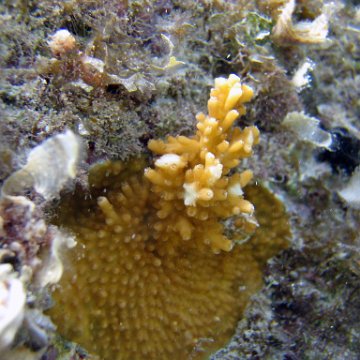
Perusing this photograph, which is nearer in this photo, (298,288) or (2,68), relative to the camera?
(2,68)

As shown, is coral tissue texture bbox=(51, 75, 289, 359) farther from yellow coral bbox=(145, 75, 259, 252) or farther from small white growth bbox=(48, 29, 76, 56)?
small white growth bbox=(48, 29, 76, 56)

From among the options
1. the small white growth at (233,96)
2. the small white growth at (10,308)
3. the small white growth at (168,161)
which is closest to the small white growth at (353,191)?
the small white growth at (233,96)

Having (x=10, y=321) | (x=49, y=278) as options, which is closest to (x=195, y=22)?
(x=49, y=278)

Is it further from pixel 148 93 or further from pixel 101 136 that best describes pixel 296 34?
pixel 101 136

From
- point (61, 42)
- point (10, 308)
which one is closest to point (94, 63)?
point (61, 42)

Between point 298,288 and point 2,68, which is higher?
point 2,68

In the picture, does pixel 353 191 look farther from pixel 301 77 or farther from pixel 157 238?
pixel 157 238
